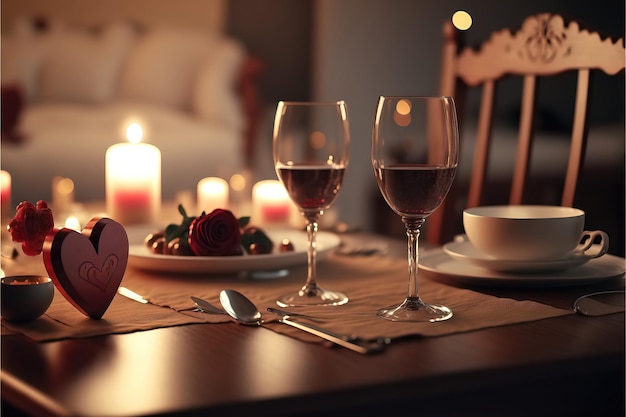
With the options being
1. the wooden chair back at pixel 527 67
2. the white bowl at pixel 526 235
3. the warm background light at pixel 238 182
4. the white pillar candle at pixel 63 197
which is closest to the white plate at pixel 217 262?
the white bowl at pixel 526 235

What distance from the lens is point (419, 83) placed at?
4.61m

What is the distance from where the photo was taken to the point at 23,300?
0.88m

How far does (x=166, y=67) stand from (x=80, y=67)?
49 centimetres

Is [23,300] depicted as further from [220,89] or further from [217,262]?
[220,89]

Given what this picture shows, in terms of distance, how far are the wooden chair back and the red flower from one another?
2.76 feet

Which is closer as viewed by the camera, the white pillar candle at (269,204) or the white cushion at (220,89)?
the white pillar candle at (269,204)

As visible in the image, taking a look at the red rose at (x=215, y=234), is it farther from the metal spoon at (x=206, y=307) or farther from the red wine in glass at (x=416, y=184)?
the red wine in glass at (x=416, y=184)

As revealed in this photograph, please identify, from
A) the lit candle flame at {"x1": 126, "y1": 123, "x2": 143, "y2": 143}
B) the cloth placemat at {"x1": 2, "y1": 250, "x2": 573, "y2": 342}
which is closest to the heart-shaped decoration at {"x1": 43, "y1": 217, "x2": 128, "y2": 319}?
the cloth placemat at {"x1": 2, "y1": 250, "x2": 573, "y2": 342}

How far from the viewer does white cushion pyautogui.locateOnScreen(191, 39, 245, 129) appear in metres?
5.17

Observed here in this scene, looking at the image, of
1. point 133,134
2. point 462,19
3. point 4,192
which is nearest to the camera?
point 4,192

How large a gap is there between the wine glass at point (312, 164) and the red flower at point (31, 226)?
0.83ft

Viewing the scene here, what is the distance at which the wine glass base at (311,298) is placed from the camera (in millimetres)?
983

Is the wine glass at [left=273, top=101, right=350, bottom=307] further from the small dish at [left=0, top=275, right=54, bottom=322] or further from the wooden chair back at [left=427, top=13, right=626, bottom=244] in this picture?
the wooden chair back at [left=427, top=13, right=626, bottom=244]

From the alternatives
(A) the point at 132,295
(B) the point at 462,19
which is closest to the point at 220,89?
(B) the point at 462,19
